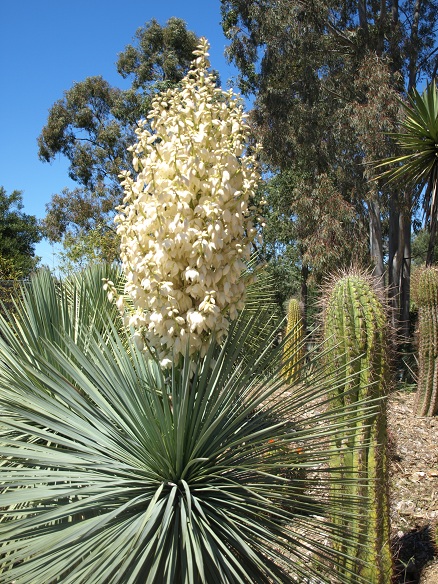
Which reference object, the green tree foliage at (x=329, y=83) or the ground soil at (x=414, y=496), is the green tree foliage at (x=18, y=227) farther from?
the ground soil at (x=414, y=496)

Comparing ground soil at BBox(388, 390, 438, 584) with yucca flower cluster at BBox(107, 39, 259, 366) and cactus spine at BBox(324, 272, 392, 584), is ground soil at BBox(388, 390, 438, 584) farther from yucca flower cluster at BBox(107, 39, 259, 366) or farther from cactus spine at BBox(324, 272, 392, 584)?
yucca flower cluster at BBox(107, 39, 259, 366)

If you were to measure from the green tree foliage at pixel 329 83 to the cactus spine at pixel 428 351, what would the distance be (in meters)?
5.27

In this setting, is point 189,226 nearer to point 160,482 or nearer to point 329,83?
point 160,482

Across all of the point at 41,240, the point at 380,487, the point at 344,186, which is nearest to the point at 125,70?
the point at 41,240

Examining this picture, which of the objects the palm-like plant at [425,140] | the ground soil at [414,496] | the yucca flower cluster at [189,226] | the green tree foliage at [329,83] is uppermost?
the green tree foliage at [329,83]

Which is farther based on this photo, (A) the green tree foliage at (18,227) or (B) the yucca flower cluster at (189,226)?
(A) the green tree foliage at (18,227)

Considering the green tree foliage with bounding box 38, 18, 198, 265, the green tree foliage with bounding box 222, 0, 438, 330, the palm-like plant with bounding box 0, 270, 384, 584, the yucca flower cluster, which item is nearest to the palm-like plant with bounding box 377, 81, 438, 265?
the green tree foliage with bounding box 222, 0, 438, 330

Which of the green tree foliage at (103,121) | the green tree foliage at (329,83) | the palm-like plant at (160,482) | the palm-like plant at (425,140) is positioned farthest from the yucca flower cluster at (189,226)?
the green tree foliage at (103,121)

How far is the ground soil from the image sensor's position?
357 centimetres

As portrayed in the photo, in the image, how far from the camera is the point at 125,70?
63.9 feet

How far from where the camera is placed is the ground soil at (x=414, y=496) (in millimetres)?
3572

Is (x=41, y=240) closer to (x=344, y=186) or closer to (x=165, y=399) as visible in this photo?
(x=344, y=186)

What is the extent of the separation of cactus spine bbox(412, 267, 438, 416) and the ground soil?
0.19 m

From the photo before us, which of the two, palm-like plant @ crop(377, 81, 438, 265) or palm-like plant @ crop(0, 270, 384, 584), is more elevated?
palm-like plant @ crop(377, 81, 438, 265)
